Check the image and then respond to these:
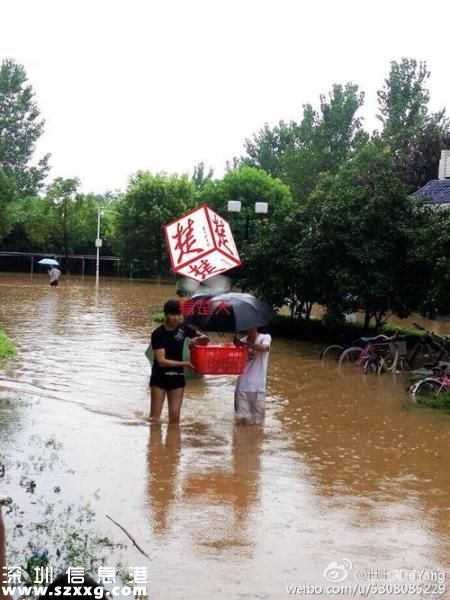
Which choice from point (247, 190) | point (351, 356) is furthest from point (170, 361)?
point (247, 190)

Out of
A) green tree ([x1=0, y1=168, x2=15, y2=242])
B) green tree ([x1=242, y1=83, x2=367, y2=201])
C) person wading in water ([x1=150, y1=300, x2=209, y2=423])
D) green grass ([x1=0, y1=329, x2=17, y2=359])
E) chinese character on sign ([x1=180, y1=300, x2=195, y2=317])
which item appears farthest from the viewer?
green tree ([x1=242, y1=83, x2=367, y2=201])

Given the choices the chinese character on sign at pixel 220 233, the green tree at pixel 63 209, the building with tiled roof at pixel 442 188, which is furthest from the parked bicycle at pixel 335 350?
the green tree at pixel 63 209

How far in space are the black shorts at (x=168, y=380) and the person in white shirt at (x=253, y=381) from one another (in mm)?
841

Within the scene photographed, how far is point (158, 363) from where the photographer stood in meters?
8.73

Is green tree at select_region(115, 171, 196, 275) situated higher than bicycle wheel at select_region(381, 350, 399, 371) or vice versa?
green tree at select_region(115, 171, 196, 275)

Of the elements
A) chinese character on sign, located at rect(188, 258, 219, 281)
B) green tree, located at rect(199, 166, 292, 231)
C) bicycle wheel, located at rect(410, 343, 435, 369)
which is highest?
green tree, located at rect(199, 166, 292, 231)

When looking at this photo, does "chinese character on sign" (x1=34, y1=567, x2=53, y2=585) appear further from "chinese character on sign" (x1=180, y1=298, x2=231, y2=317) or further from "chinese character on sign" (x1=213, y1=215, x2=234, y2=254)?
"chinese character on sign" (x1=213, y1=215, x2=234, y2=254)

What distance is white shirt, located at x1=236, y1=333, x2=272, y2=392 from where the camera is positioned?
947cm

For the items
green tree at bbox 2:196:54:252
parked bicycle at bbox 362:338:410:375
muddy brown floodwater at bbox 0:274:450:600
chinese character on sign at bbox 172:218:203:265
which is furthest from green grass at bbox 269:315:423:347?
green tree at bbox 2:196:54:252

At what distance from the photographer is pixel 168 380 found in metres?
8.91

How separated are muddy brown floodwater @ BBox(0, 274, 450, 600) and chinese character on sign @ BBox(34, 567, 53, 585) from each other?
640 millimetres

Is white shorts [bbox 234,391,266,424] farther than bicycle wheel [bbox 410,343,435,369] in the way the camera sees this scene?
No

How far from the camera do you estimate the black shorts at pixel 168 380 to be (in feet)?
29.2

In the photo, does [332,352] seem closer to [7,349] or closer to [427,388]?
[427,388]
